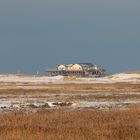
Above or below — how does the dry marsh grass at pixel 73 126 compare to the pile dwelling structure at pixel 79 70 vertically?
below

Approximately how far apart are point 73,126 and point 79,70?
6304 inches

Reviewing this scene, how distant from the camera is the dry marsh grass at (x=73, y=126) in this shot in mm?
21312

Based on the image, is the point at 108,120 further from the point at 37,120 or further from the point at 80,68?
the point at 80,68

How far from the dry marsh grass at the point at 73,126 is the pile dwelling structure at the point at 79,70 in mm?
148220

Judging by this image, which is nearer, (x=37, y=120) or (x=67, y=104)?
(x=37, y=120)

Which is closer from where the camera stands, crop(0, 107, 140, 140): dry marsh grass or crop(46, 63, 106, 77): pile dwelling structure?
crop(0, 107, 140, 140): dry marsh grass

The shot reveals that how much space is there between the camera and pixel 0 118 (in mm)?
28344

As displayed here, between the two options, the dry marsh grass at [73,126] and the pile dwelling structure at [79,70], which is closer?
the dry marsh grass at [73,126]

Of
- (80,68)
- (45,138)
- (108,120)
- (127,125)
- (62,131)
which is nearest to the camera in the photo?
(45,138)

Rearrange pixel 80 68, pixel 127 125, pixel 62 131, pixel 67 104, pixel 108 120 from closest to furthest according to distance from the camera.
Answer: pixel 62 131, pixel 127 125, pixel 108 120, pixel 67 104, pixel 80 68

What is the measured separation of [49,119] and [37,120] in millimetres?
687

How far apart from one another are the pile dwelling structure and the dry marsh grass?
14822 cm

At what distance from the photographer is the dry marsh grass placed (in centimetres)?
2131

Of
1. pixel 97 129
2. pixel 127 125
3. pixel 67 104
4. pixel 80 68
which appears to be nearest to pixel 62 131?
pixel 97 129
